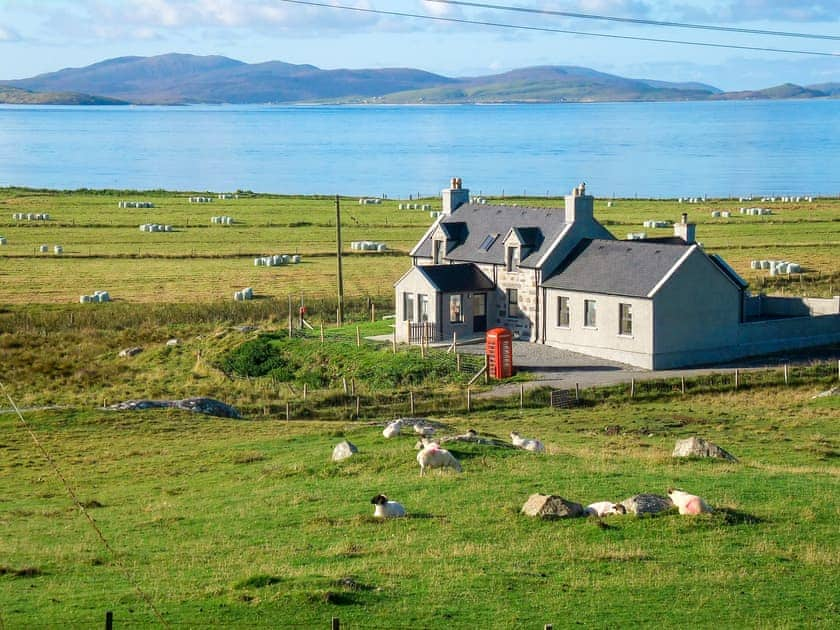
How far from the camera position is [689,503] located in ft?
81.6

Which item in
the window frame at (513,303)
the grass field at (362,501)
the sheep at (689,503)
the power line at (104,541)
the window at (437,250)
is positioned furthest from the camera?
the window at (437,250)

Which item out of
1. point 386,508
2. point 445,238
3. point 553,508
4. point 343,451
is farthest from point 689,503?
point 445,238

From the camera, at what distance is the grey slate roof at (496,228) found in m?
57.2

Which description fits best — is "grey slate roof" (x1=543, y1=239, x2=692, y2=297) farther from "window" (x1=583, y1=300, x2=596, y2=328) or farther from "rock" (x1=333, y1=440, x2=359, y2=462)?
"rock" (x1=333, y1=440, x2=359, y2=462)

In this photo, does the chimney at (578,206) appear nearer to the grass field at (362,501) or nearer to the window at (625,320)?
the window at (625,320)

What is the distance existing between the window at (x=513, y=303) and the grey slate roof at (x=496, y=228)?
1.40m

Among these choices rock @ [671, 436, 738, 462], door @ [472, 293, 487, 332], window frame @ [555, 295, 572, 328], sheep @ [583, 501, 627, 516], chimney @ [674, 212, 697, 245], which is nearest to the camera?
sheep @ [583, 501, 627, 516]

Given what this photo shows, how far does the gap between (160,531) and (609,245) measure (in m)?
32.9

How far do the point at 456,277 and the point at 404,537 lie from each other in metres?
33.8

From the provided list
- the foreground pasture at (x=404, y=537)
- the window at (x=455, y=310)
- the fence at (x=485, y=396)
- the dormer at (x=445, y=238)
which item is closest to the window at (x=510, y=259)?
the window at (x=455, y=310)

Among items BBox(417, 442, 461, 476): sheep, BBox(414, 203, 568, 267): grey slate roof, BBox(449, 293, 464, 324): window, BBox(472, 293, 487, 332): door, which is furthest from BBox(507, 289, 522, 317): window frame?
BBox(417, 442, 461, 476): sheep

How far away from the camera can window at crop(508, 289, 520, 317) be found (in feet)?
188

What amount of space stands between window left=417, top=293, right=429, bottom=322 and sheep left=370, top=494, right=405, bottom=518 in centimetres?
3133

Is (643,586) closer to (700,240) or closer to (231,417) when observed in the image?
(231,417)
